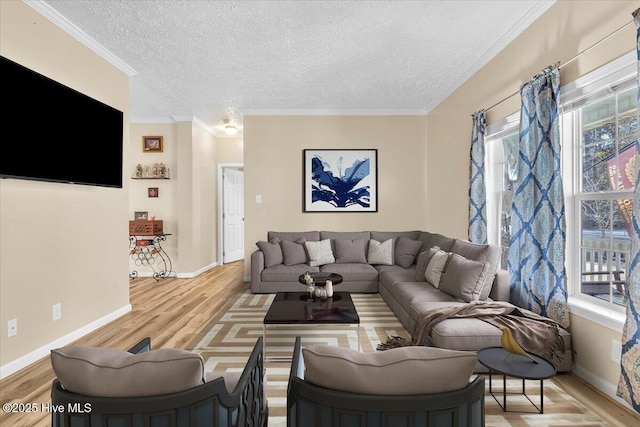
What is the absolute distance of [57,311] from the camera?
2988 mm

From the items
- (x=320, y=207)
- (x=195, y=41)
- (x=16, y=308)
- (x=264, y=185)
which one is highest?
A: (x=195, y=41)

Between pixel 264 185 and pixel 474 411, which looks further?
pixel 264 185

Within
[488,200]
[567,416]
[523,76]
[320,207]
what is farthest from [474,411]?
[320,207]

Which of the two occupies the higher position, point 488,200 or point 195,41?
point 195,41

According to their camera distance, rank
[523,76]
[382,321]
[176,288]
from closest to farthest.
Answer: [523,76]
[382,321]
[176,288]

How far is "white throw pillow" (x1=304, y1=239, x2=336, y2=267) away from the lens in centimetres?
505

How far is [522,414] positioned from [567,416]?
26cm

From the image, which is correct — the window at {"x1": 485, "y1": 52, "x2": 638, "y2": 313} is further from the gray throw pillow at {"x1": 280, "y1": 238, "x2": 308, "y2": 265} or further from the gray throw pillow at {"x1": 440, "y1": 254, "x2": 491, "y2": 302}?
the gray throw pillow at {"x1": 280, "y1": 238, "x2": 308, "y2": 265}

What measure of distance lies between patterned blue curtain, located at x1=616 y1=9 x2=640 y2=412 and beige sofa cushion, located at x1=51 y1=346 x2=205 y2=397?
229cm

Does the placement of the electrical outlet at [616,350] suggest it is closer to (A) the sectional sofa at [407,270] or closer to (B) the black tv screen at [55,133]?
(A) the sectional sofa at [407,270]

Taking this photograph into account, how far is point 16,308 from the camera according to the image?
8.48ft

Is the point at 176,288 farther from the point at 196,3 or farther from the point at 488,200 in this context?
the point at 488,200

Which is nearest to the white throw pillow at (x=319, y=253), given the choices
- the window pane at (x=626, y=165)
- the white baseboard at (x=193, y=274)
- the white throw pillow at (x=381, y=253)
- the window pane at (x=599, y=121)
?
the white throw pillow at (x=381, y=253)

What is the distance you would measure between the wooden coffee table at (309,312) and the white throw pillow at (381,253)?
5.58 ft
